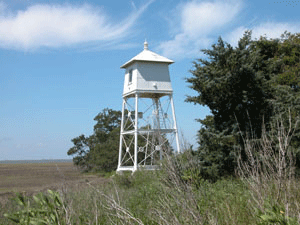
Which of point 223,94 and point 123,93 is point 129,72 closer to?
point 123,93

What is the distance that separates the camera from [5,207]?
39.2 feet

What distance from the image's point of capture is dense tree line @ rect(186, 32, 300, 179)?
14.9 m

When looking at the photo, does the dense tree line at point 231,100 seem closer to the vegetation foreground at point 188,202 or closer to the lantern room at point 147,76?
the vegetation foreground at point 188,202

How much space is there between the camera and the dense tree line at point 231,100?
586 inches

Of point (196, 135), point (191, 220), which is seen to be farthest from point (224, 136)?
point (191, 220)

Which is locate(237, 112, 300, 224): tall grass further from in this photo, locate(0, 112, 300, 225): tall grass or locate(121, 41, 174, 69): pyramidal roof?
locate(121, 41, 174, 69): pyramidal roof

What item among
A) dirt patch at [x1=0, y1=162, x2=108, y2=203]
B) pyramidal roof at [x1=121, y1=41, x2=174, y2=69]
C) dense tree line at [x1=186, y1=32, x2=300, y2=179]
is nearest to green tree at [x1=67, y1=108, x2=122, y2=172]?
dirt patch at [x1=0, y1=162, x2=108, y2=203]

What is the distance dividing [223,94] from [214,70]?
103 cm

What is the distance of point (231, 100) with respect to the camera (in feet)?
51.3

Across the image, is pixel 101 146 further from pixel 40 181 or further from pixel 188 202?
pixel 188 202

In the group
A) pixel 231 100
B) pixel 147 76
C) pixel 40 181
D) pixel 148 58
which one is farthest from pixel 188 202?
pixel 40 181

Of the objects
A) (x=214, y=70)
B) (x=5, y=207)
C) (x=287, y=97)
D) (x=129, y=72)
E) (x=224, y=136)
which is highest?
(x=129, y=72)

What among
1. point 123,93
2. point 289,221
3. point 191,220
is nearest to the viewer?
point 289,221

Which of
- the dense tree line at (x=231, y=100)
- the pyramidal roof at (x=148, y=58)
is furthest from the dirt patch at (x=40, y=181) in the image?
the pyramidal roof at (x=148, y=58)
